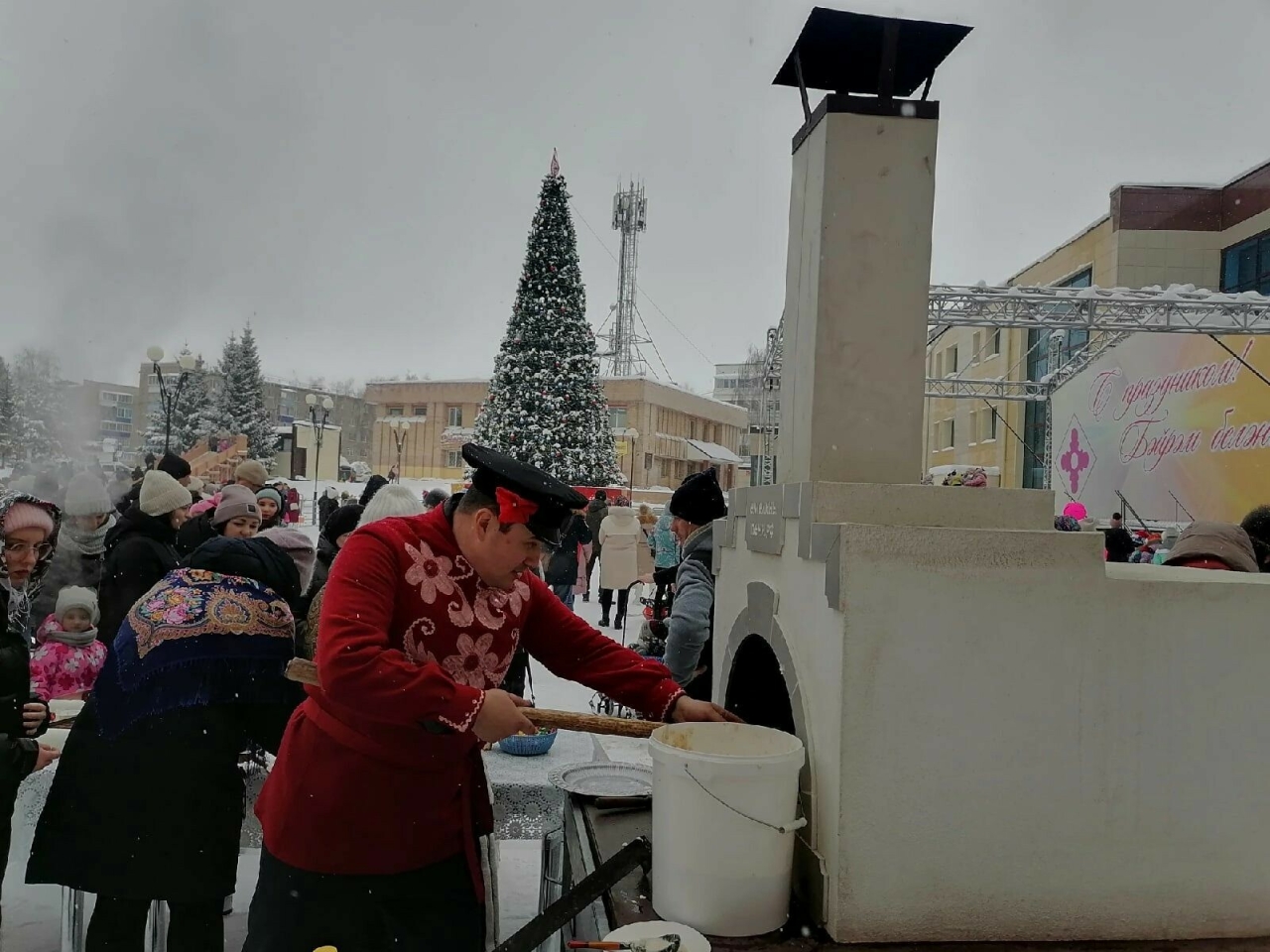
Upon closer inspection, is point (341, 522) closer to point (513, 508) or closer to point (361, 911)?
point (361, 911)

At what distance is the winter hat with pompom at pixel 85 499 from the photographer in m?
5.08

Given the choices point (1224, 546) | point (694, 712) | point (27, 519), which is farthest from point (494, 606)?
point (1224, 546)

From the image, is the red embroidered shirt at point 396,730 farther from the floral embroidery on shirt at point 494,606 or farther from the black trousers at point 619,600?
the black trousers at point 619,600

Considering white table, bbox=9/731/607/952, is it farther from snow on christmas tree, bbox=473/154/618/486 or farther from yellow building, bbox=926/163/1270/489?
snow on christmas tree, bbox=473/154/618/486

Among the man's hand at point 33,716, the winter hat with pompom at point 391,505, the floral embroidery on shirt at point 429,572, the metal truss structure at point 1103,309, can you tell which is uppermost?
the metal truss structure at point 1103,309

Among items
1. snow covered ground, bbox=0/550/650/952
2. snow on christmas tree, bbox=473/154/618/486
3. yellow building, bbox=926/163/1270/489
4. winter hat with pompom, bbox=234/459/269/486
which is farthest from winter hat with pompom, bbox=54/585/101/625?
yellow building, bbox=926/163/1270/489

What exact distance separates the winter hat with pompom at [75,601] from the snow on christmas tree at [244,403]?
1329 inches

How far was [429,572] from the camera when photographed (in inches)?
89.7

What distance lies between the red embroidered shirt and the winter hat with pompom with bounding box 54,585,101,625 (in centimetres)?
265

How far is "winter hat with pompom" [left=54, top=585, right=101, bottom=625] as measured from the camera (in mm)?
4383

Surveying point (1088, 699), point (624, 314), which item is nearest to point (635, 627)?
point (1088, 699)

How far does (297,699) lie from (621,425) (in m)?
37.1

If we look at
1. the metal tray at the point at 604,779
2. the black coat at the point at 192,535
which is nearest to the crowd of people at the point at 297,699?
the metal tray at the point at 604,779

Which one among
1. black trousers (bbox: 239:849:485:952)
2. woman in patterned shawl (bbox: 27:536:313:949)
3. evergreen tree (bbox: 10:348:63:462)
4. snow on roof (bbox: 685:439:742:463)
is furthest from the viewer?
snow on roof (bbox: 685:439:742:463)
